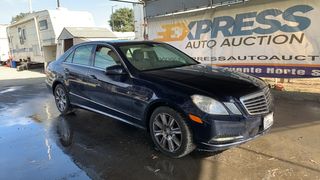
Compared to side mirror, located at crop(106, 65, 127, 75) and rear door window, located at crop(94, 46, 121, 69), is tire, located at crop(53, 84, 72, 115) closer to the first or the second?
rear door window, located at crop(94, 46, 121, 69)

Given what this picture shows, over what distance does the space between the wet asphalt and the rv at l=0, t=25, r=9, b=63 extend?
24834mm

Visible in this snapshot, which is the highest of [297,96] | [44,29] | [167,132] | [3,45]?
[44,29]

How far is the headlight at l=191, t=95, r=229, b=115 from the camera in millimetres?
A: 3848

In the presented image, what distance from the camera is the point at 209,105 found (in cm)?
388

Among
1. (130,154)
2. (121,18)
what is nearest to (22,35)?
(130,154)

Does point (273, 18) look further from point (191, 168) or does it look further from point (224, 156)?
point (191, 168)

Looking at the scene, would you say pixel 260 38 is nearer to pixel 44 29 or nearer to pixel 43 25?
pixel 44 29

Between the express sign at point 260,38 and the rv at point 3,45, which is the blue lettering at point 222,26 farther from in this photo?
the rv at point 3,45

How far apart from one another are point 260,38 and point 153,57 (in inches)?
154

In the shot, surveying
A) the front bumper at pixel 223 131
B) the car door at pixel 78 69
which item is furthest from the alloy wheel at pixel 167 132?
the car door at pixel 78 69

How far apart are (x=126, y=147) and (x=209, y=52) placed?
532 centimetres

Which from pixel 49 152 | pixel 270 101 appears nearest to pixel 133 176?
pixel 49 152

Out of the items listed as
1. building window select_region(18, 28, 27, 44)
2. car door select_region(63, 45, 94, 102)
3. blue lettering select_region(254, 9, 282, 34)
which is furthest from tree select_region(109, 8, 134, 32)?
car door select_region(63, 45, 94, 102)

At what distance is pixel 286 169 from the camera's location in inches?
152
